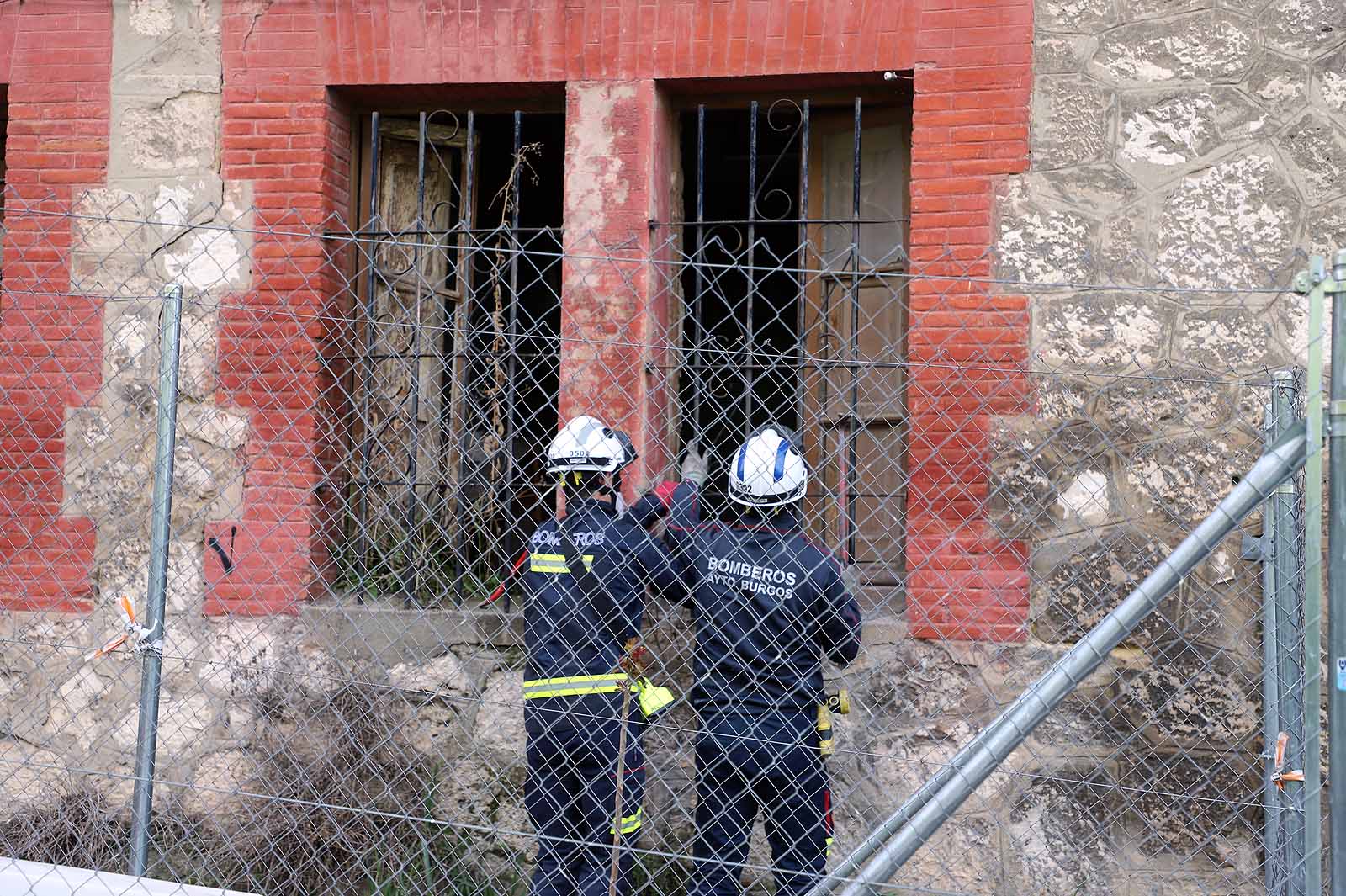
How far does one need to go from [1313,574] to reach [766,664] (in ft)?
5.65

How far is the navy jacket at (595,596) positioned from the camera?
165 inches

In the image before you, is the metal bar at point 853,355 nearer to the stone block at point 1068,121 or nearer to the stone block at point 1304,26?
the stone block at point 1068,121

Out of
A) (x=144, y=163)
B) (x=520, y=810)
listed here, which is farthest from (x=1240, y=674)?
(x=144, y=163)

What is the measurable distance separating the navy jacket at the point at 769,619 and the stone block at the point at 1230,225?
1.88 meters

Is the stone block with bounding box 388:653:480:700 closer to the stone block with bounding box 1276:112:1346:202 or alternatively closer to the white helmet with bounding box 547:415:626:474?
the white helmet with bounding box 547:415:626:474

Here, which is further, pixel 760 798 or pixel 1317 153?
pixel 1317 153

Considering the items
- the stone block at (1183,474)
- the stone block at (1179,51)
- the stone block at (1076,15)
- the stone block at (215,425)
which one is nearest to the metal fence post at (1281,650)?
the stone block at (1183,474)

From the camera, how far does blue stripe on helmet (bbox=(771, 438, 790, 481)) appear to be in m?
3.97

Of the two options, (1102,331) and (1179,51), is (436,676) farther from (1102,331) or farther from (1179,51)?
(1179,51)

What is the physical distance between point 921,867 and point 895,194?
9.10ft

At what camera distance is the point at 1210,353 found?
459 cm

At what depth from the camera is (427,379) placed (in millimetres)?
5590

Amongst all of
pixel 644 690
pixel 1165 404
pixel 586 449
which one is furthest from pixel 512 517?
pixel 1165 404

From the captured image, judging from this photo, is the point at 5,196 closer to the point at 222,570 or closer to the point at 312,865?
the point at 222,570
